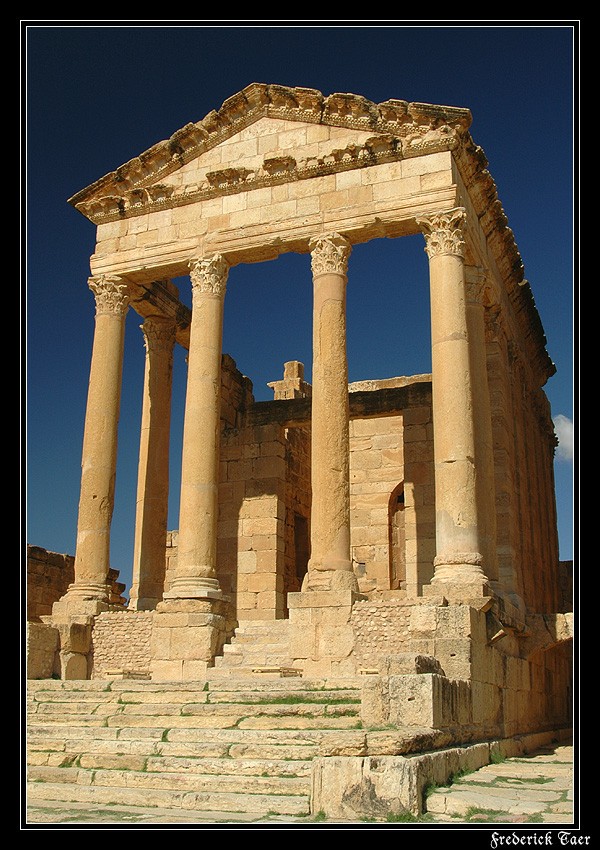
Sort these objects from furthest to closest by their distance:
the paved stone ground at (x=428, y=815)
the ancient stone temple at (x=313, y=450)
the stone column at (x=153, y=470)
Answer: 1. the stone column at (x=153, y=470)
2. the ancient stone temple at (x=313, y=450)
3. the paved stone ground at (x=428, y=815)

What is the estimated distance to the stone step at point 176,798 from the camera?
8586mm

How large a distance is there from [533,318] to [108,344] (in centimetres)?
1101

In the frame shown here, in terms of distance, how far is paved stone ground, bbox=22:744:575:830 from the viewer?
7699 mm

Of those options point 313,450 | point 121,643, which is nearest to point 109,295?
point 313,450

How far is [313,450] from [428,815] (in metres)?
9.44

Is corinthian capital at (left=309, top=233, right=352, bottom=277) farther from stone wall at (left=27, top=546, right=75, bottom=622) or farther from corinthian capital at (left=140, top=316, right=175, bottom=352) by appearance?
stone wall at (left=27, top=546, right=75, bottom=622)

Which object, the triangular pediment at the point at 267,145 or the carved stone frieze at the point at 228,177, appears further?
the carved stone frieze at the point at 228,177

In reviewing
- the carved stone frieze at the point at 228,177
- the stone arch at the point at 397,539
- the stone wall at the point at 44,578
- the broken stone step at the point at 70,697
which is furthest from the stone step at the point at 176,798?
the stone arch at the point at 397,539

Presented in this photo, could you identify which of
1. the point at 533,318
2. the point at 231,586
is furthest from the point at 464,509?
the point at 533,318

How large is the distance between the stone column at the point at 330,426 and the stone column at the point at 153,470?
17.0 feet

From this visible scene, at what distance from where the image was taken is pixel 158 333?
2169 cm

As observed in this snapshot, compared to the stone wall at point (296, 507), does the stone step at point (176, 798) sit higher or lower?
lower

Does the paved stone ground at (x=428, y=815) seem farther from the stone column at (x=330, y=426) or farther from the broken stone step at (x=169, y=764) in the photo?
the stone column at (x=330, y=426)
